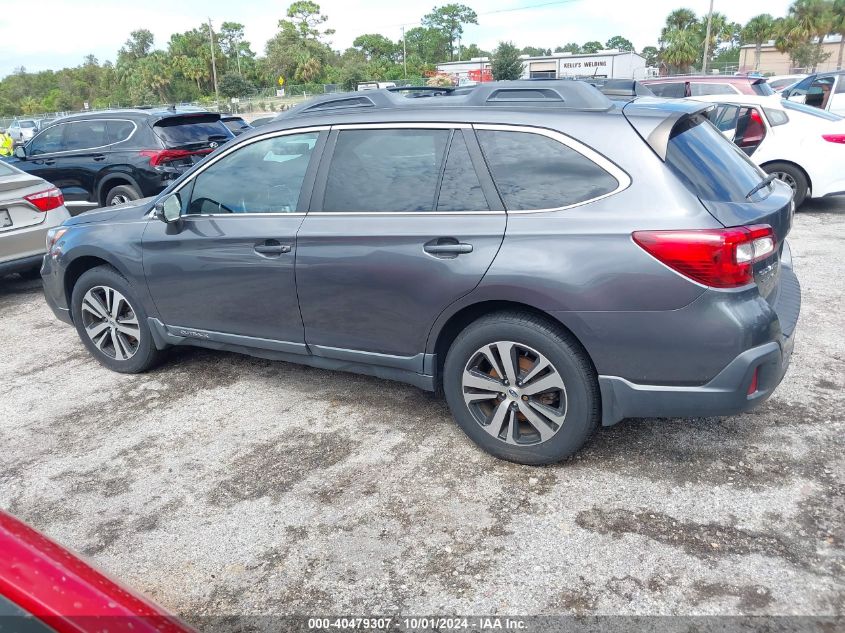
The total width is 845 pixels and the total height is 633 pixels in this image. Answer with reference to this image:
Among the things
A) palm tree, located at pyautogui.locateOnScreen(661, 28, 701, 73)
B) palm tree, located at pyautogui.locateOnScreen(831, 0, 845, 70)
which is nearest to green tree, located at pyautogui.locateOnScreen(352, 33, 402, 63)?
palm tree, located at pyautogui.locateOnScreen(661, 28, 701, 73)

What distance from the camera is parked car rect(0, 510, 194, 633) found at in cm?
125

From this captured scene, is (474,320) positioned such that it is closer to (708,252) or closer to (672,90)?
(708,252)

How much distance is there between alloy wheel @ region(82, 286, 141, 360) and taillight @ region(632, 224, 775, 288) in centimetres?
340

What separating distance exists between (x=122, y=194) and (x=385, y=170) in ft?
23.6

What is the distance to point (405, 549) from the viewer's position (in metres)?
2.92

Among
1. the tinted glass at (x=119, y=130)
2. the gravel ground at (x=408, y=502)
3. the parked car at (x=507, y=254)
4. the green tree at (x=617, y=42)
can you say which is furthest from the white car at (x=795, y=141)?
the green tree at (x=617, y=42)

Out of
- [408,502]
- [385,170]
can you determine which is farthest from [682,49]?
[408,502]

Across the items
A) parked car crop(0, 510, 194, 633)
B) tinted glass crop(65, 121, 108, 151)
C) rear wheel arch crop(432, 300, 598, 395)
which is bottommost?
rear wheel arch crop(432, 300, 598, 395)

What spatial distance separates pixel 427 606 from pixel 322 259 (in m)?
1.88

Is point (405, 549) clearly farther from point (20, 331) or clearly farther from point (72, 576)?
point (20, 331)

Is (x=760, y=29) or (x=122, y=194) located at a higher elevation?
(x=760, y=29)

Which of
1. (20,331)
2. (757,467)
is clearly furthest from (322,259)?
(20,331)

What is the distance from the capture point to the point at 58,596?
1307 millimetres

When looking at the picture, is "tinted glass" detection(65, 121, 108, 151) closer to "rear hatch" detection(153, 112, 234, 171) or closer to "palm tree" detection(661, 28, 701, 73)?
"rear hatch" detection(153, 112, 234, 171)
